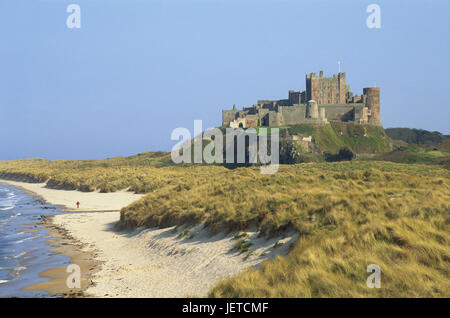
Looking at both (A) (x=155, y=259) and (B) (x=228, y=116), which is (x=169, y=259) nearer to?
(A) (x=155, y=259)

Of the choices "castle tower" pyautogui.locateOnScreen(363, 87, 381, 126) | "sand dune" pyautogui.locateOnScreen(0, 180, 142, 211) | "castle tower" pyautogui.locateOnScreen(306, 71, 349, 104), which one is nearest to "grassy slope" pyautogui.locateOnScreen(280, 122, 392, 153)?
"castle tower" pyautogui.locateOnScreen(363, 87, 381, 126)

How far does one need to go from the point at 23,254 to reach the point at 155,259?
703 cm

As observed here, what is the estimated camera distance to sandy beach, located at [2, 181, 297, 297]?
13.5 metres

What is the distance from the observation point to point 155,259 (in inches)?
703

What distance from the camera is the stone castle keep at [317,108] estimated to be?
103 metres

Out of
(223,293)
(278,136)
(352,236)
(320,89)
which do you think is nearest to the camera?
(223,293)

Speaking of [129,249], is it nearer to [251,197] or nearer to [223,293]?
[251,197]

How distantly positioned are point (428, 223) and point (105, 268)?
1214 cm

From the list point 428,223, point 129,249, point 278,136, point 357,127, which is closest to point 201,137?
point 278,136

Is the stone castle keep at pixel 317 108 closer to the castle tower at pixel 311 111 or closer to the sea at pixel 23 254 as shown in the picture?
the castle tower at pixel 311 111

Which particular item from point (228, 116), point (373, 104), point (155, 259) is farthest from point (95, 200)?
point (373, 104)

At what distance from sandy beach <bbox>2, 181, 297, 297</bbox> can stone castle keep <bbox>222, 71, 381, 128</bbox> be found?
268ft
